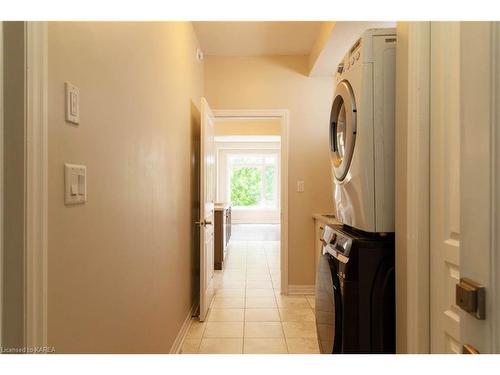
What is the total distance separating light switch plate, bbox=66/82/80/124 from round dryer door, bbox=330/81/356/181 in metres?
1.19

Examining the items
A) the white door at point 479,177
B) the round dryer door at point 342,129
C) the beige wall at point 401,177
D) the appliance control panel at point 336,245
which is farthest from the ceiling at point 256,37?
the white door at point 479,177

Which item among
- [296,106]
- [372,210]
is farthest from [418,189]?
[296,106]

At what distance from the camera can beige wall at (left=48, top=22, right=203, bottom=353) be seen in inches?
33.3

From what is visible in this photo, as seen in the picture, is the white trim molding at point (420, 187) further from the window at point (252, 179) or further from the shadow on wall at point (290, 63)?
the window at point (252, 179)

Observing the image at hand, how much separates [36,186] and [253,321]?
7.68 feet

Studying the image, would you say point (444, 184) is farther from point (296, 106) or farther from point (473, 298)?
point (296, 106)

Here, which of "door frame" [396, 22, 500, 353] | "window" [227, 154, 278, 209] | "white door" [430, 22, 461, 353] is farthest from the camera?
"window" [227, 154, 278, 209]

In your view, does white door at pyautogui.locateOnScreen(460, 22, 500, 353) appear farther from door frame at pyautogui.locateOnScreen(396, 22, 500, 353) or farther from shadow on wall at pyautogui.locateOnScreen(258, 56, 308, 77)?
shadow on wall at pyautogui.locateOnScreen(258, 56, 308, 77)

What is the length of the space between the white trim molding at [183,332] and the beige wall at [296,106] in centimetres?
115

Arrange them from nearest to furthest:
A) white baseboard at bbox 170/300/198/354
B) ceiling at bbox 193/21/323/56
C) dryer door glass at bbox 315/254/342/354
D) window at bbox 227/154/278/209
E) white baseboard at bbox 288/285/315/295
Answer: dryer door glass at bbox 315/254/342/354
white baseboard at bbox 170/300/198/354
ceiling at bbox 193/21/323/56
white baseboard at bbox 288/285/315/295
window at bbox 227/154/278/209

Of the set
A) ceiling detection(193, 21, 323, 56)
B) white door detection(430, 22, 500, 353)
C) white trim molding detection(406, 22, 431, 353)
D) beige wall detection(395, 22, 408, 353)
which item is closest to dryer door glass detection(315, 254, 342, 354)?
beige wall detection(395, 22, 408, 353)
